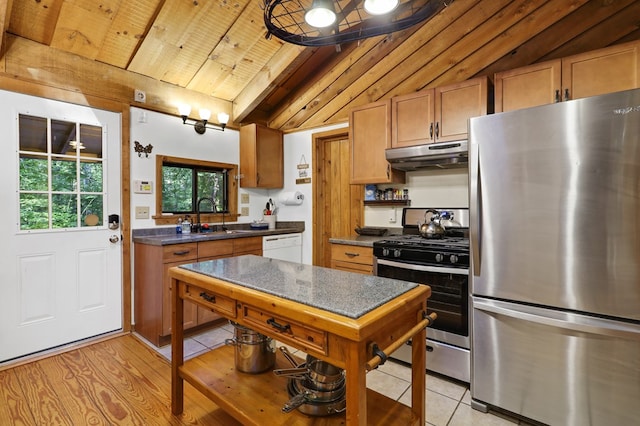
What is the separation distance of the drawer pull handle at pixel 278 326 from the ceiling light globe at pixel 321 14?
4.77 feet

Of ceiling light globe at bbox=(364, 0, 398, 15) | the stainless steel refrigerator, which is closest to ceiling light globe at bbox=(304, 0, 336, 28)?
ceiling light globe at bbox=(364, 0, 398, 15)

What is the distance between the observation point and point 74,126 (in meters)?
2.77

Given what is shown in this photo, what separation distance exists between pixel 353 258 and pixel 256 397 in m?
1.54

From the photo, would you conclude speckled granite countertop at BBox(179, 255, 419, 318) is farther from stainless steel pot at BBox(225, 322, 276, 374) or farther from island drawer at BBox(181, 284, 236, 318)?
stainless steel pot at BBox(225, 322, 276, 374)

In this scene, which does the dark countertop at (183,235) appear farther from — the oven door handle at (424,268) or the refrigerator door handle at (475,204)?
the refrigerator door handle at (475,204)

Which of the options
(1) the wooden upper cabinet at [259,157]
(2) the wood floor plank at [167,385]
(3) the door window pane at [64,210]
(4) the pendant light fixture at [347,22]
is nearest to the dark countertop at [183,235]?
(3) the door window pane at [64,210]

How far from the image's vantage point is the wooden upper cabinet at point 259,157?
391 centimetres

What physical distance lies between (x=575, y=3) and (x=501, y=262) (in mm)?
1953

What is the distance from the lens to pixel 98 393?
2076 mm

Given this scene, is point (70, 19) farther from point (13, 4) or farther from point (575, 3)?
point (575, 3)

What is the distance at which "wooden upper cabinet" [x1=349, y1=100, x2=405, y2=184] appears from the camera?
2.97 metres

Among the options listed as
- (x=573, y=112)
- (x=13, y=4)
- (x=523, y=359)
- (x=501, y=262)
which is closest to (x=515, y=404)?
(x=523, y=359)

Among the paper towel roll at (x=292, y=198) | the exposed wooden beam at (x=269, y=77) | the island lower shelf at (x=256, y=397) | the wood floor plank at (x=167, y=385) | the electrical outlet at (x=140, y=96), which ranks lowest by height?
the wood floor plank at (x=167, y=385)

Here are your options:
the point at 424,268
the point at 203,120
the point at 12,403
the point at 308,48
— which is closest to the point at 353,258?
the point at 424,268
